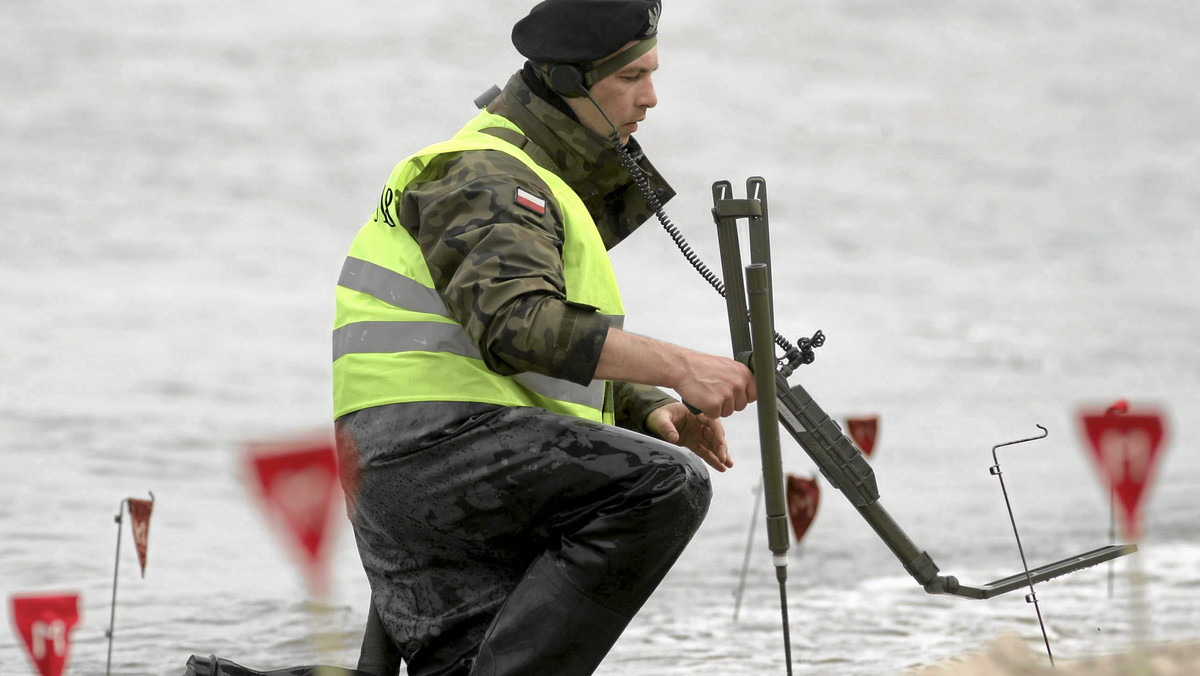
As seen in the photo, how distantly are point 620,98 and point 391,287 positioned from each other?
65 centimetres

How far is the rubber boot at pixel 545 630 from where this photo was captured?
283cm

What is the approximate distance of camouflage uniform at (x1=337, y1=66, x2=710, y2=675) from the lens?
8.95 ft

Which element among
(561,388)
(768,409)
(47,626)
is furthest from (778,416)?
(47,626)

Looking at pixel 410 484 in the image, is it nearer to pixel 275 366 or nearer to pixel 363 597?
pixel 363 597

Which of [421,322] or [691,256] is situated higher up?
[691,256]

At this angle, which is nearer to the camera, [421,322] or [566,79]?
[421,322]

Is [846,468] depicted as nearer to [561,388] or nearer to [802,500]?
[561,388]

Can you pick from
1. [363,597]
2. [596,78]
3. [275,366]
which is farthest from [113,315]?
[596,78]

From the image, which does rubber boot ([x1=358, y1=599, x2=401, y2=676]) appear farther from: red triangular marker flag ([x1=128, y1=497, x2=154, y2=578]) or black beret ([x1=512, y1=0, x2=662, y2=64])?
black beret ([x1=512, y1=0, x2=662, y2=64])

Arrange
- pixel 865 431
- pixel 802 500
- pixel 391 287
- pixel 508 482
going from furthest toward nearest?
pixel 865 431
pixel 802 500
pixel 391 287
pixel 508 482

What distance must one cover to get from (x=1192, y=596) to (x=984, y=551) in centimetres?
162

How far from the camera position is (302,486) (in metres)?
1.86

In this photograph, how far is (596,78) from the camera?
3180 millimetres

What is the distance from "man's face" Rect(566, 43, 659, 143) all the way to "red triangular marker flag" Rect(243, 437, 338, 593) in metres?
1.51
